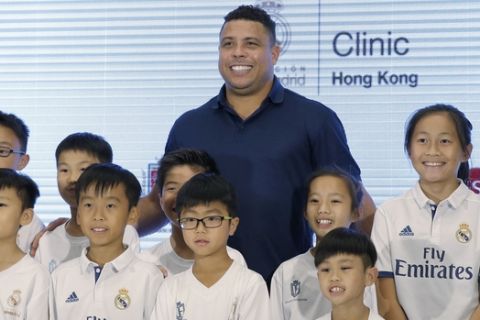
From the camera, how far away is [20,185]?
3.57 metres

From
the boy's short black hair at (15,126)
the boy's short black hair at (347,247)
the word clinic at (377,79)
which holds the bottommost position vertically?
the boy's short black hair at (347,247)

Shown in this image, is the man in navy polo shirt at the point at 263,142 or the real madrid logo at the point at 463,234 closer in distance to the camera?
the real madrid logo at the point at 463,234

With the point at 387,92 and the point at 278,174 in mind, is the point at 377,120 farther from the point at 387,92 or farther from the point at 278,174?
the point at 278,174

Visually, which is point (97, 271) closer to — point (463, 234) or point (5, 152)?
point (5, 152)

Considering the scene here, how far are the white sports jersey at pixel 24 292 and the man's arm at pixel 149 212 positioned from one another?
789 millimetres

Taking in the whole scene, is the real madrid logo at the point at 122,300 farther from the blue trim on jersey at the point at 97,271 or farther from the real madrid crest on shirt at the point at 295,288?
the real madrid crest on shirt at the point at 295,288

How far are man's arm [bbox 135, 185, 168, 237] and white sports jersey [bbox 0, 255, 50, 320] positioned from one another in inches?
31.1

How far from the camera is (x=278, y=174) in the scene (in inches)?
150

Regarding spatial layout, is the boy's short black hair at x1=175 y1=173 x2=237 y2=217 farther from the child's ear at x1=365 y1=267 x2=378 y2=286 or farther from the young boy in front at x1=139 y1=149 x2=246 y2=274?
the child's ear at x1=365 y1=267 x2=378 y2=286

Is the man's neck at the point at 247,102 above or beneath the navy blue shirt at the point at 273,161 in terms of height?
above

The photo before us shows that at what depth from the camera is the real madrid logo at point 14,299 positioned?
11.0 feet

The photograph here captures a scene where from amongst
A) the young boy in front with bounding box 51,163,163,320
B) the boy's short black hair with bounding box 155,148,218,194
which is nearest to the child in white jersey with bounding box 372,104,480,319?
the boy's short black hair with bounding box 155,148,218,194

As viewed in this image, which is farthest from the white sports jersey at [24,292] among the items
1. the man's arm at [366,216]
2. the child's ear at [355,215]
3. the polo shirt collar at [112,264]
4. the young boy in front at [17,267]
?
the man's arm at [366,216]

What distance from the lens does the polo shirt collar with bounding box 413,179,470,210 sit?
3.53 m
